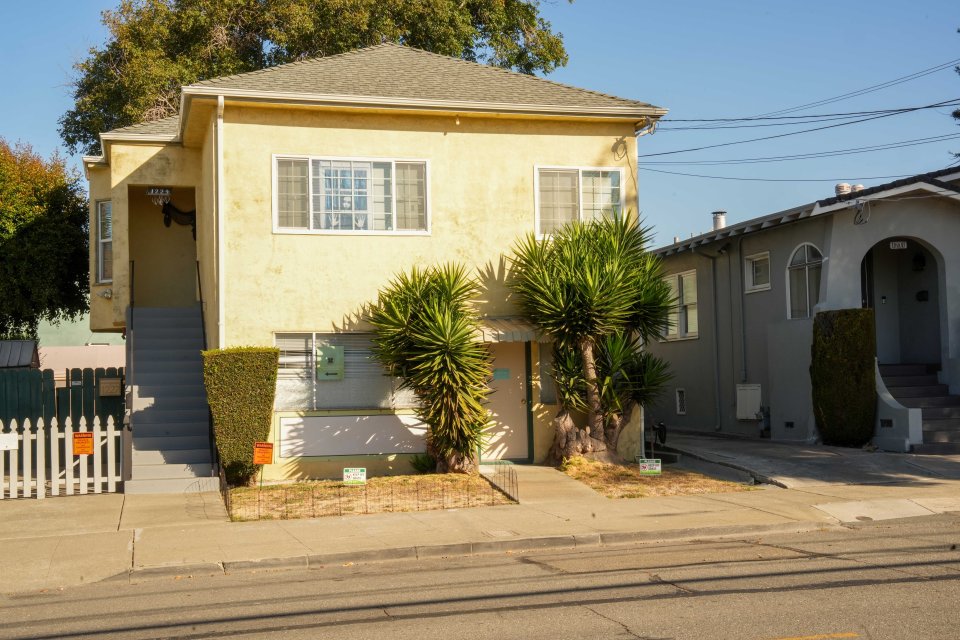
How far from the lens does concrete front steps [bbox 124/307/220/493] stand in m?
15.4

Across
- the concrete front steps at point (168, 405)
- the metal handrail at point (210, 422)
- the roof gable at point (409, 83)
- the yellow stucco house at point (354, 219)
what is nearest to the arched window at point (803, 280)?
the yellow stucco house at point (354, 219)

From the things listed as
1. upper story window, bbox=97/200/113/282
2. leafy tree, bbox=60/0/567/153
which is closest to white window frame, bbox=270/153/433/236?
upper story window, bbox=97/200/113/282

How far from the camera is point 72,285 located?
28625 millimetres

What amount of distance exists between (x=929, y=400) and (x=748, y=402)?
4113 millimetres

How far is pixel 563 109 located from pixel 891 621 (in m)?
11.7

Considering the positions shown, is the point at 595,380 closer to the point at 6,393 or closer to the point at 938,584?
the point at 938,584

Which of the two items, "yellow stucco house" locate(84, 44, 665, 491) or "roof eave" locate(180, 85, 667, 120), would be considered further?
"yellow stucco house" locate(84, 44, 665, 491)

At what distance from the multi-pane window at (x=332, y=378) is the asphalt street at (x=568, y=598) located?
624 centimetres

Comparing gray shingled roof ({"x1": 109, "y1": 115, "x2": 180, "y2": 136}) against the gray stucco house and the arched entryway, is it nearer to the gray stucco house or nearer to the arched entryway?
the gray stucco house

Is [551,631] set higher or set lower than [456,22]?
lower

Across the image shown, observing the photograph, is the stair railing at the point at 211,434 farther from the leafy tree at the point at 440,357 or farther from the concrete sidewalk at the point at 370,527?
the leafy tree at the point at 440,357

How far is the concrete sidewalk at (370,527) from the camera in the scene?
10500mm

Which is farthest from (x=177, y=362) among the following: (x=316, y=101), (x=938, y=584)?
(x=938, y=584)

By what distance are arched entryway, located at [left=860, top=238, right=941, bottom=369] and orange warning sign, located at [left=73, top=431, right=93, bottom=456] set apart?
14.6m
